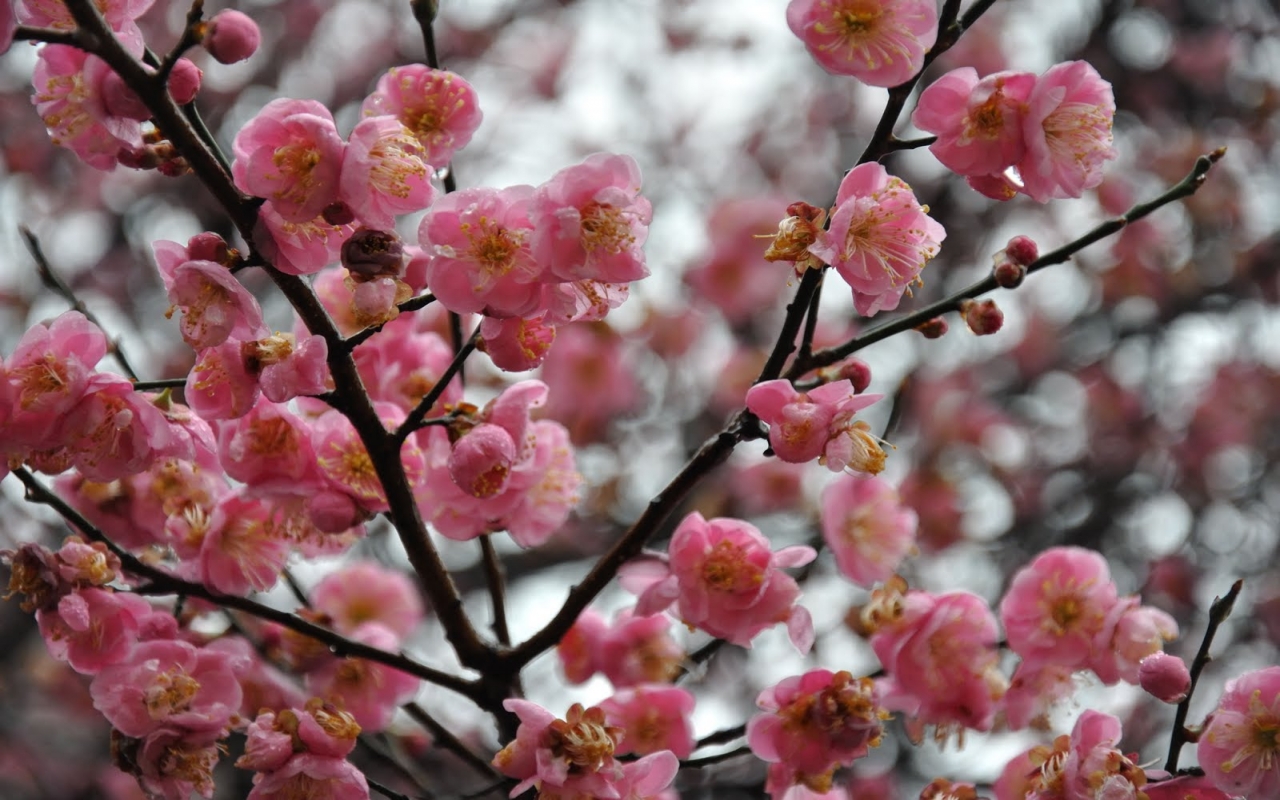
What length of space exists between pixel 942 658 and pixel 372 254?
3.44 ft

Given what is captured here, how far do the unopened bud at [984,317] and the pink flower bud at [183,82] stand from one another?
0.97 meters

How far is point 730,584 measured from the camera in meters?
1.54

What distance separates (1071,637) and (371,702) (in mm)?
1115

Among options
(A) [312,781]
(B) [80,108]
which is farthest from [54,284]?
(A) [312,781]

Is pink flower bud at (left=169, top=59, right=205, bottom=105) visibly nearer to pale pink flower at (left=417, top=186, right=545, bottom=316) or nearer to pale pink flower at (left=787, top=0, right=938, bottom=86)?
pale pink flower at (left=417, top=186, right=545, bottom=316)

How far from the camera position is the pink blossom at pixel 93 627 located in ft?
4.64

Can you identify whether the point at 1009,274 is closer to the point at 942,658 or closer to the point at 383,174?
the point at 942,658

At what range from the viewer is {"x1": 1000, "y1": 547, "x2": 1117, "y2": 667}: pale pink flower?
1.69 metres

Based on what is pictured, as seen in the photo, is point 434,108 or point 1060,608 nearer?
point 434,108

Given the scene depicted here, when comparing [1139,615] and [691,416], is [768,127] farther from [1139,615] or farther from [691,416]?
[1139,615]

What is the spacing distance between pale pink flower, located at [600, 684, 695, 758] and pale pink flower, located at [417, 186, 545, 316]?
30.3 inches

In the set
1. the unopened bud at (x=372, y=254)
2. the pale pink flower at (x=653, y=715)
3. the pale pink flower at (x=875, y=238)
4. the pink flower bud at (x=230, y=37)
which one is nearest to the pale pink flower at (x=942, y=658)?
the pale pink flower at (x=653, y=715)

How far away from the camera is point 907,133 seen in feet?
13.1

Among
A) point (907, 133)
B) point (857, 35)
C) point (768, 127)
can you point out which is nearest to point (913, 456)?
point (907, 133)
